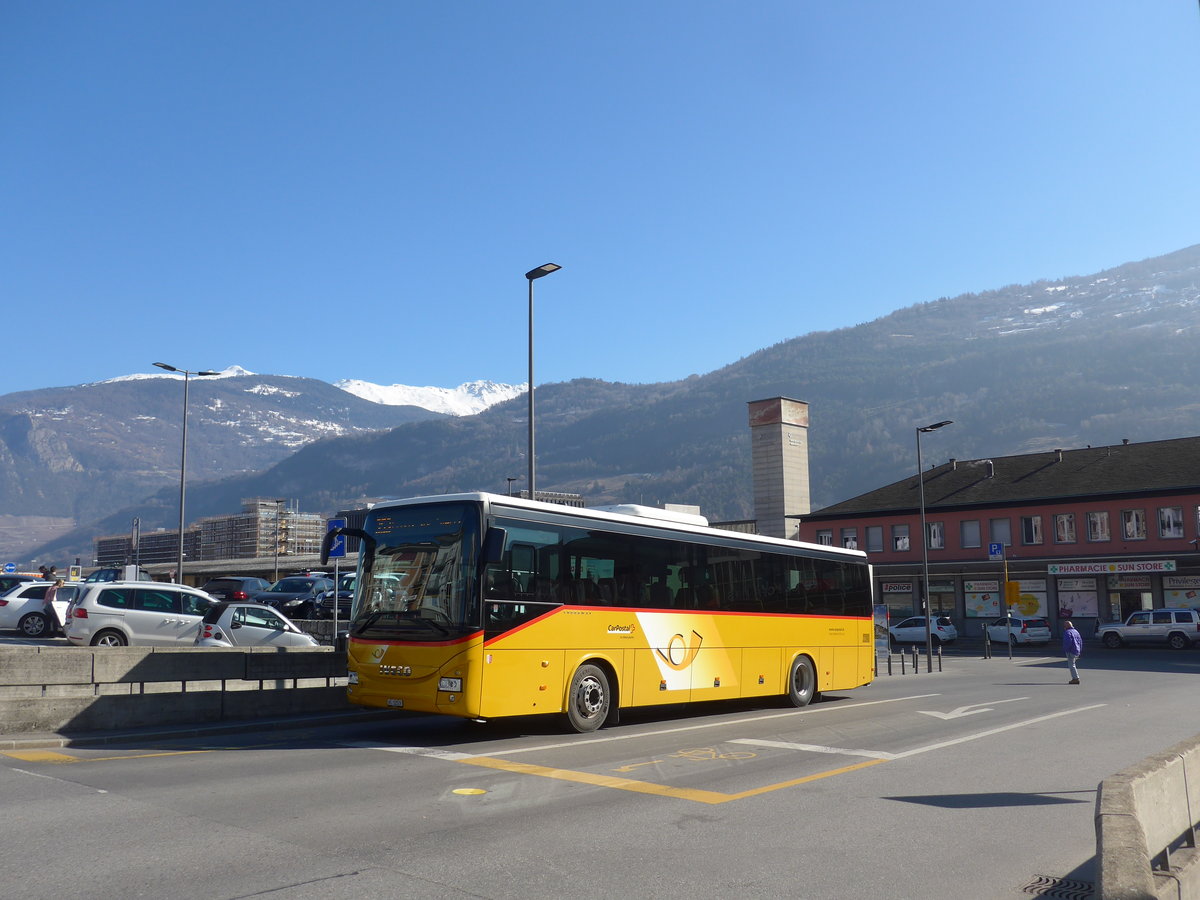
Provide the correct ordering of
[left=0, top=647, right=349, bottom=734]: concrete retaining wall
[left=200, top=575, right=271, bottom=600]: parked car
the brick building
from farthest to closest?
1. the brick building
2. [left=200, top=575, right=271, bottom=600]: parked car
3. [left=0, top=647, right=349, bottom=734]: concrete retaining wall

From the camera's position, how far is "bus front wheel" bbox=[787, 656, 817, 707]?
19016mm

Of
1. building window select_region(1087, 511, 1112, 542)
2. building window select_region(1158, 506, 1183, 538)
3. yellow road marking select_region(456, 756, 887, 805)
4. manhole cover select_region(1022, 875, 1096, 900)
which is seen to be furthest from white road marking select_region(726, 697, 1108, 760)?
building window select_region(1087, 511, 1112, 542)

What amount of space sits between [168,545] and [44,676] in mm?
150130

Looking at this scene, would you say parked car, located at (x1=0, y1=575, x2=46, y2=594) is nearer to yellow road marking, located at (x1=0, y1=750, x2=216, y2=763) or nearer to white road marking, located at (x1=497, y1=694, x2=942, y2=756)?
yellow road marking, located at (x1=0, y1=750, x2=216, y2=763)

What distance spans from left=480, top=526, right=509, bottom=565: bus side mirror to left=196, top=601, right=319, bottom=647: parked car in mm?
13605

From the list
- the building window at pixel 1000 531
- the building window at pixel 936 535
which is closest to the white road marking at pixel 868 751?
the building window at pixel 1000 531

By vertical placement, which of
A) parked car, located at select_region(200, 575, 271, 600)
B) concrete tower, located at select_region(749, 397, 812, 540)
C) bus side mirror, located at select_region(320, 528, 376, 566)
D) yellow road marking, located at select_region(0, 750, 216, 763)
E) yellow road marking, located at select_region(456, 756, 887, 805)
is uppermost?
concrete tower, located at select_region(749, 397, 812, 540)

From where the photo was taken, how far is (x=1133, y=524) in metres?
54.2

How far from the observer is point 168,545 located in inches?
6093

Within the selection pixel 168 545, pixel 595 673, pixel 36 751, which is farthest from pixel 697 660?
pixel 168 545

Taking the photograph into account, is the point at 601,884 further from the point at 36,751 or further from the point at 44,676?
the point at 44,676

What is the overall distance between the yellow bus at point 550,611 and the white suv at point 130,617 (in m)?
11.5

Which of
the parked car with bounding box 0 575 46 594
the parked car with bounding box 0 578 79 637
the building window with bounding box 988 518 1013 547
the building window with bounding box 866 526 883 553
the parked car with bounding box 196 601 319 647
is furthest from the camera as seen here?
the building window with bounding box 866 526 883 553

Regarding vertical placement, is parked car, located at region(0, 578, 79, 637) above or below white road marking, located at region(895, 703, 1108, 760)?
above
